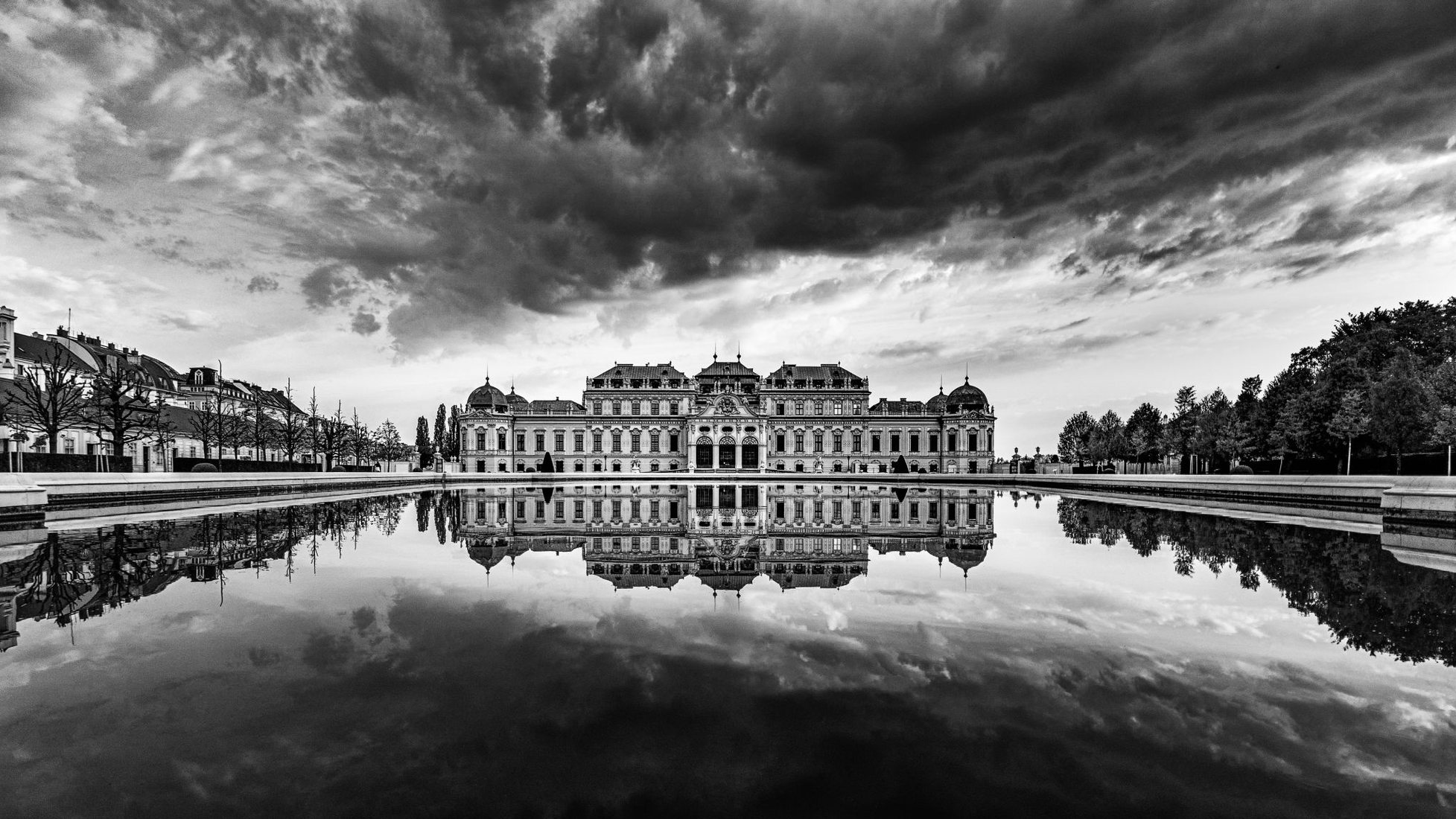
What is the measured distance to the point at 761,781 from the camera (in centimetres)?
443

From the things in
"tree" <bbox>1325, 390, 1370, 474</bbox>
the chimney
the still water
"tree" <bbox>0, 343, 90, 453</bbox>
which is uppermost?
the chimney

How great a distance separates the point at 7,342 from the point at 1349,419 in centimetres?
8942

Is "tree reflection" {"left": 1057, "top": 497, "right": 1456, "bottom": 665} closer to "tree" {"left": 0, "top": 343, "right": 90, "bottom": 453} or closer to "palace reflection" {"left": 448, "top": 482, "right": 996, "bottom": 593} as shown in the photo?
"palace reflection" {"left": 448, "top": 482, "right": 996, "bottom": 593}

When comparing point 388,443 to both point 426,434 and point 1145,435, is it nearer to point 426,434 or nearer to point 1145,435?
point 426,434

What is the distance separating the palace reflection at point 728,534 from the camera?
12320mm

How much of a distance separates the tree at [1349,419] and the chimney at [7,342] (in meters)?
87.1

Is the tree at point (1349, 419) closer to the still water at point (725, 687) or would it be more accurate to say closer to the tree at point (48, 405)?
the still water at point (725, 687)

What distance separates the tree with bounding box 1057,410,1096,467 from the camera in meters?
94.9

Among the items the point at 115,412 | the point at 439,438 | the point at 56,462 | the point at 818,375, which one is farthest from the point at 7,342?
the point at 818,375

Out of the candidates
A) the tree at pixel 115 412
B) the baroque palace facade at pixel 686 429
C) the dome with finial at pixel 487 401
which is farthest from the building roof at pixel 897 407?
the tree at pixel 115 412

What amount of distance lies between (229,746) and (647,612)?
4.81 m

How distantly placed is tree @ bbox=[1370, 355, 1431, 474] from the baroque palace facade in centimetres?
4439

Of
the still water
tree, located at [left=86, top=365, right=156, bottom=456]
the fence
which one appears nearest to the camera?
the still water

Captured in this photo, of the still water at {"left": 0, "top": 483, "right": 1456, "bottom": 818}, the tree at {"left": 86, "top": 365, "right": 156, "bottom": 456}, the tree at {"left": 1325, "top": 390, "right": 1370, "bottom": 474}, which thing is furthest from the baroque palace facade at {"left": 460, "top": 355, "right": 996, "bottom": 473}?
the still water at {"left": 0, "top": 483, "right": 1456, "bottom": 818}
